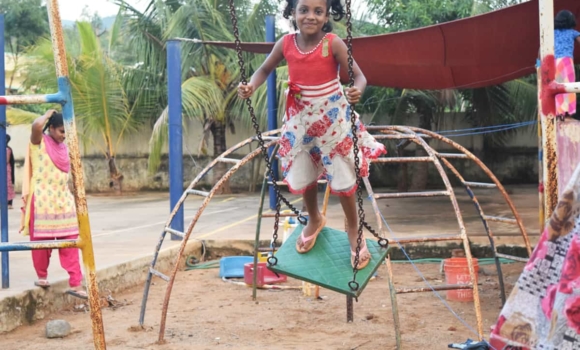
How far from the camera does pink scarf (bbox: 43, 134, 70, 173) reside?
224 inches

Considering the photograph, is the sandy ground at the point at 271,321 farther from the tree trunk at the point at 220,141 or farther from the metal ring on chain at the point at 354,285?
the tree trunk at the point at 220,141

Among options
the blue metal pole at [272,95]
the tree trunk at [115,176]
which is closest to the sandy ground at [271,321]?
the blue metal pole at [272,95]

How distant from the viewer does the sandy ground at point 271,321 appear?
17.0 ft

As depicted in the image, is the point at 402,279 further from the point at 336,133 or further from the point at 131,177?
the point at 131,177

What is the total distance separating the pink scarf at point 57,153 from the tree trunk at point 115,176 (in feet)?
36.5

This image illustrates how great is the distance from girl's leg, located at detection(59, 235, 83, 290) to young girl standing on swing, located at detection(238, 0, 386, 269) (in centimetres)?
235

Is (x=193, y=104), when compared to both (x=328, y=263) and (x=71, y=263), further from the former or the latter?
(x=328, y=263)

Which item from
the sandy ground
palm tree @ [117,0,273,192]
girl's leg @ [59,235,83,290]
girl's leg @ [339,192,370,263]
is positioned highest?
palm tree @ [117,0,273,192]

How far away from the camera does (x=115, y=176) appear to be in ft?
55.4

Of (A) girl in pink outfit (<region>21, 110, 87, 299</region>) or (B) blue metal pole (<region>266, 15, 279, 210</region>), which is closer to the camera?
(A) girl in pink outfit (<region>21, 110, 87, 299</region>)

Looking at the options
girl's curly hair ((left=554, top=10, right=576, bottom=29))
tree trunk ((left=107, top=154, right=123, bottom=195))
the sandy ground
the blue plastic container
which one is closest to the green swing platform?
the sandy ground

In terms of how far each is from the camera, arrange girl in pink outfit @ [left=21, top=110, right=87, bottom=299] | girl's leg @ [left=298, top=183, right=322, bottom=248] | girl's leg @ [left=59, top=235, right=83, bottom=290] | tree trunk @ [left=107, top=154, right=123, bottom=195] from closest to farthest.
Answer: girl's leg @ [left=298, top=183, right=322, bottom=248], girl in pink outfit @ [left=21, top=110, right=87, bottom=299], girl's leg @ [left=59, top=235, right=83, bottom=290], tree trunk @ [left=107, top=154, right=123, bottom=195]

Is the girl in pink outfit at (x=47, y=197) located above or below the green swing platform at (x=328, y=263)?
above

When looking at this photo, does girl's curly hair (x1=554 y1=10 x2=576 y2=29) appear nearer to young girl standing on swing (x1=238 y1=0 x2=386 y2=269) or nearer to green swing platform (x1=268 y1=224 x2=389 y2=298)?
young girl standing on swing (x1=238 y1=0 x2=386 y2=269)
